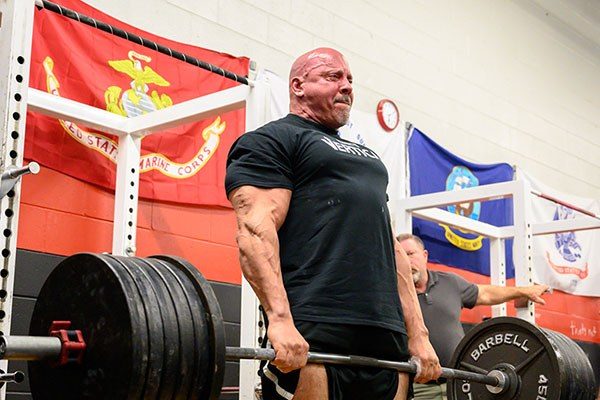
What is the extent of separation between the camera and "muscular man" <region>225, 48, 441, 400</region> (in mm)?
1676

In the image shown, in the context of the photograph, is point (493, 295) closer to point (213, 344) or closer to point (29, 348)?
point (213, 344)

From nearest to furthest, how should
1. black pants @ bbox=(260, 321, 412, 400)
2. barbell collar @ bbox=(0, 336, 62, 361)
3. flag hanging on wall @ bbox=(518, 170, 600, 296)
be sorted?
barbell collar @ bbox=(0, 336, 62, 361)
black pants @ bbox=(260, 321, 412, 400)
flag hanging on wall @ bbox=(518, 170, 600, 296)

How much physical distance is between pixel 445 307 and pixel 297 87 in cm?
193

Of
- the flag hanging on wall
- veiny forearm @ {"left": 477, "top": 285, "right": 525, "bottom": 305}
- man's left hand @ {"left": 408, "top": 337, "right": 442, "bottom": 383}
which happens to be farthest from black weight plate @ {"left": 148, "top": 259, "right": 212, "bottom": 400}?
the flag hanging on wall

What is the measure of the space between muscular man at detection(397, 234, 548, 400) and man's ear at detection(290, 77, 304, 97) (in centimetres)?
180

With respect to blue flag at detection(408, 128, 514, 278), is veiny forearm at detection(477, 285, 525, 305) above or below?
below

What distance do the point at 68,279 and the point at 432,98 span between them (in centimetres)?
359

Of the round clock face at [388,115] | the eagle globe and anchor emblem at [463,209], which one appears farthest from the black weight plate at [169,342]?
the eagle globe and anchor emblem at [463,209]

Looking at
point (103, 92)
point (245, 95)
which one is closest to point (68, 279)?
point (245, 95)

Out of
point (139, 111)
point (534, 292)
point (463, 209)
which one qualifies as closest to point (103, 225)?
point (139, 111)

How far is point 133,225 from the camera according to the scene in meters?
2.88

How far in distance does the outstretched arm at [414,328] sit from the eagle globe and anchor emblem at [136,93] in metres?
1.41

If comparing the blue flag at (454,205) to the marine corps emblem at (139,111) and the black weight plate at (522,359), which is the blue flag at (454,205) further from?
the black weight plate at (522,359)

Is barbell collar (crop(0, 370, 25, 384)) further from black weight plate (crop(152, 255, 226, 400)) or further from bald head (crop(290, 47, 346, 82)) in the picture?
bald head (crop(290, 47, 346, 82))
